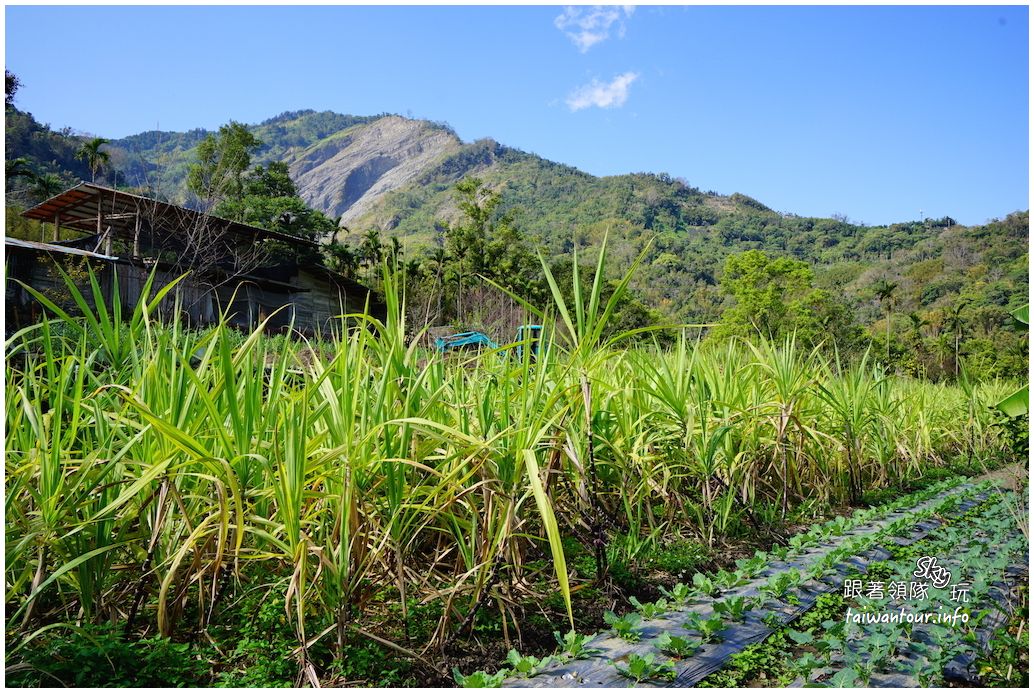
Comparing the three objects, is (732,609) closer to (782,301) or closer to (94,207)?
(94,207)

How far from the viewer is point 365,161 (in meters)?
88.9

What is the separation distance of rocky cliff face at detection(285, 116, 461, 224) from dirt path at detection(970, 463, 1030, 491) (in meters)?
72.7

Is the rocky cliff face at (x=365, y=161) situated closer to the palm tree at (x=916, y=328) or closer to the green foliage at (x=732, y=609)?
the palm tree at (x=916, y=328)

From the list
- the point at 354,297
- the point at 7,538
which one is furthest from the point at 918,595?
the point at 354,297

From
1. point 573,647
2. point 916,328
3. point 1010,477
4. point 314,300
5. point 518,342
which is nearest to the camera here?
point 573,647

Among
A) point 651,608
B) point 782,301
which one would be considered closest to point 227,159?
point 782,301

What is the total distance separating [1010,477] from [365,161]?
9106cm

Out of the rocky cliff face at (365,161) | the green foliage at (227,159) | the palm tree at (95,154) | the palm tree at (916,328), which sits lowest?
the palm tree at (916,328)

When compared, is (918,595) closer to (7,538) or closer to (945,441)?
(7,538)

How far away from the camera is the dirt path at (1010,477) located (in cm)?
330

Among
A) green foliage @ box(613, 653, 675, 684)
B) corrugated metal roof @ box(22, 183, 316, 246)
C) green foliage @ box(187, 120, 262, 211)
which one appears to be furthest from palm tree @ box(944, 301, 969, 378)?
green foliage @ box(187, 120, 262, 211)

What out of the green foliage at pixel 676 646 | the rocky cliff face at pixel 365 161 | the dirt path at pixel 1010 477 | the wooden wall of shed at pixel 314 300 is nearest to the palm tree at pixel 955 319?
the dirt path at pixel 1010 477

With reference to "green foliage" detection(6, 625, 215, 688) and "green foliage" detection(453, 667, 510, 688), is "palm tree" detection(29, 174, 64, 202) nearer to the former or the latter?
"green foliage" detection(6, 625, 215, 688)

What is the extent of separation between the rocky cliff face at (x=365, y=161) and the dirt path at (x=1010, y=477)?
72742 millimetres
